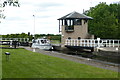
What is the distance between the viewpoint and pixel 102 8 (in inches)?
2092

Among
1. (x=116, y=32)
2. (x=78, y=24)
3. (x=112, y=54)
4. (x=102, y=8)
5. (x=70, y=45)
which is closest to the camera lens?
(x=112, y=54)

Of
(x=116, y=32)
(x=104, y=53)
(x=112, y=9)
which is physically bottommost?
(x=104, y=53)

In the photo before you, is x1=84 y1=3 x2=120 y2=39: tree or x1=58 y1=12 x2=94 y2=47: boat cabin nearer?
x1=58 y1=12 x2=94 y2=47: boat cabin

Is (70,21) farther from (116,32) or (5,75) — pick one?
(5,75)

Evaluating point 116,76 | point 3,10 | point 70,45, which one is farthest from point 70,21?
point 116,76

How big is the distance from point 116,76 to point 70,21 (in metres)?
30.6

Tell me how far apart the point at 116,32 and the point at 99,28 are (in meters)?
4.15

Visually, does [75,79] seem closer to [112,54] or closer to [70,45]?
[112,54]

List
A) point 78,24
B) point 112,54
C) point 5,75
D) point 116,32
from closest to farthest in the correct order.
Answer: point 5,75, point 112,54, point 78,24, point 116,32

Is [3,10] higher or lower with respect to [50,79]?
higher

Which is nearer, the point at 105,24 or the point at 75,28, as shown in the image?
the point at 75,28

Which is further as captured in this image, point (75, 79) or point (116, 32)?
point (116, 32)

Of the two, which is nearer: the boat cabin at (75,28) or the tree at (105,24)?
the boat cabin at (75,28)

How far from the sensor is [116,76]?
10.5 m
